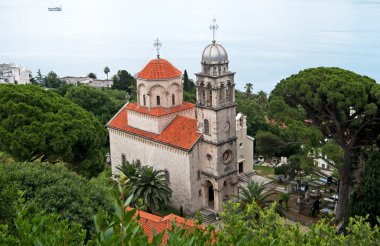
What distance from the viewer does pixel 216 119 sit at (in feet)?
90.9

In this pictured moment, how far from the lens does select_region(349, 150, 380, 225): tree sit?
2275cm

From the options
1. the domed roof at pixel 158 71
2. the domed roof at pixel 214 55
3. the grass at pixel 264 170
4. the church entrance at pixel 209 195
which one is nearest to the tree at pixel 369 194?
the church entrance at pixel 209 195

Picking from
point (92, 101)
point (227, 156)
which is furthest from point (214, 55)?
point (92, 101)

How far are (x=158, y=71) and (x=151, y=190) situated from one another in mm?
8242

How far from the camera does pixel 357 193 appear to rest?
23594 mm

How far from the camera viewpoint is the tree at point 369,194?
Answer: 22.8m

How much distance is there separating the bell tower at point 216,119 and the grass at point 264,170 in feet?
26.1

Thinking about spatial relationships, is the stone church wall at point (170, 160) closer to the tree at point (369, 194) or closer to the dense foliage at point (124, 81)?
the tree at point (369, 194)

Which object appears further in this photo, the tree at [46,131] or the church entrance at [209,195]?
the church entrance at [209,195]

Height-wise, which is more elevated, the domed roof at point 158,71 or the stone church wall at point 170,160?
the domed roof at point 158,71

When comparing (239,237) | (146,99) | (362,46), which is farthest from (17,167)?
(362,46)

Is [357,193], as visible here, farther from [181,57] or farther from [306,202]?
[181,57]

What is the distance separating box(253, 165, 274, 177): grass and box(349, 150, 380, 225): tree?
1310 centimetres

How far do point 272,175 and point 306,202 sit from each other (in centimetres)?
640
